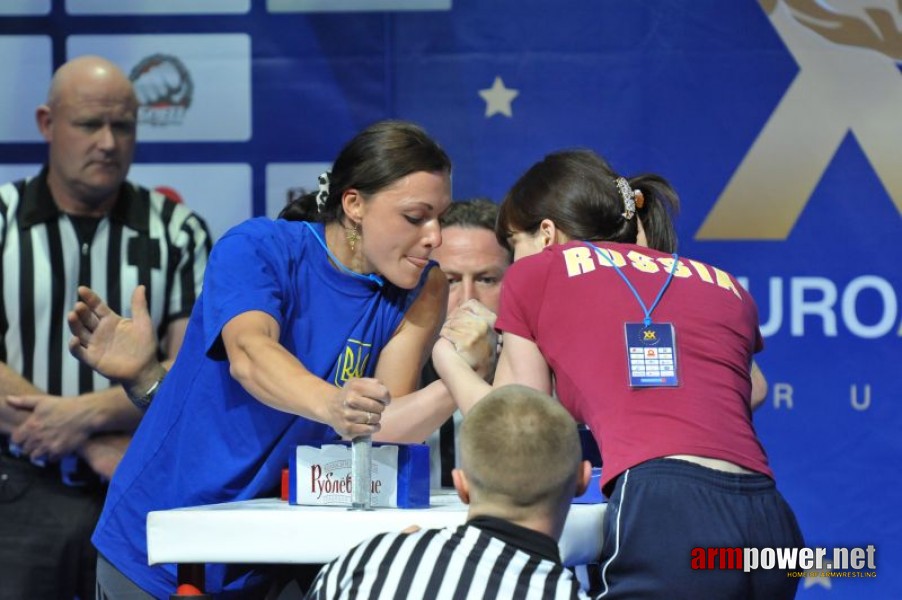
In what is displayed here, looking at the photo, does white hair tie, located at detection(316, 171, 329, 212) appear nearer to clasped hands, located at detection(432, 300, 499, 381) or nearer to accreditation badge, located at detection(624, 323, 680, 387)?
clasped hands, located at detection(432, 300, 499, 381)

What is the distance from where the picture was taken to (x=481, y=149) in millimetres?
3955

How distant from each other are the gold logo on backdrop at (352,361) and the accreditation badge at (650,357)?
1.87 ft

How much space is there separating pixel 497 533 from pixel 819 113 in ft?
8.48

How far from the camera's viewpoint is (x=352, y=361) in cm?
251

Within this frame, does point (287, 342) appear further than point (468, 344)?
No

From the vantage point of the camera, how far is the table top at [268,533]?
2.02 meters

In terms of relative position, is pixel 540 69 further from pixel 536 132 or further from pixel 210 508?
pixel 210 508

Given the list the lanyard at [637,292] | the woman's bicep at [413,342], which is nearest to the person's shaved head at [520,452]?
the lanyard at [637,292]

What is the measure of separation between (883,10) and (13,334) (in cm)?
262

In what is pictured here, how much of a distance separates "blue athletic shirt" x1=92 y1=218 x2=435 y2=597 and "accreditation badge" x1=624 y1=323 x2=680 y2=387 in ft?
1.94

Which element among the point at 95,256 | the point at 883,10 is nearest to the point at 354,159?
the point at 95,256

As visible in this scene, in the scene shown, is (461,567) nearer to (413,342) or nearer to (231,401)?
(231,401)

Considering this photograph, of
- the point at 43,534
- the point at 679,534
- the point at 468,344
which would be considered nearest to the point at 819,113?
the point at 468,344

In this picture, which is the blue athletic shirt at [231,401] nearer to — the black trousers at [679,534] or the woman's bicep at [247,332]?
the woman's bicep at [247,332]
